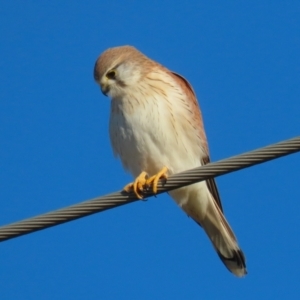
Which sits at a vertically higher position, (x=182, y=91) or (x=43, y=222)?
(x=182, y=91)

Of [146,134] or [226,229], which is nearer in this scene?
[146,134]

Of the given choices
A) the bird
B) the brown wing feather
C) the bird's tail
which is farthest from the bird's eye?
the bird's tail

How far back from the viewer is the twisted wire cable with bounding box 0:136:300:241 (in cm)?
311

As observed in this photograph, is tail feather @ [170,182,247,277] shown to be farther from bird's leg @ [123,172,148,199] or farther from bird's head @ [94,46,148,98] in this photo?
bird's head @ [94,46,148,98]

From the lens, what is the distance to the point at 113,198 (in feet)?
11.2

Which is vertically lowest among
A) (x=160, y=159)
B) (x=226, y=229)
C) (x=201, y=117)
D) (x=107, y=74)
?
(x=226, y=229)

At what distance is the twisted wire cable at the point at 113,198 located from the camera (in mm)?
3107

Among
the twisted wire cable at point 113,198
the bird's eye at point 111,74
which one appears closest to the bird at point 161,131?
the bird's eye at point 111,74

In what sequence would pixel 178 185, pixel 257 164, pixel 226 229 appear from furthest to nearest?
pixel 226 229
pixel 178 185
pixel 257 164

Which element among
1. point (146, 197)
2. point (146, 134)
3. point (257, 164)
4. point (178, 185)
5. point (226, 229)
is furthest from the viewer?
point (226, 229)

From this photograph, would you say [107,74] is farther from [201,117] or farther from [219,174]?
[219,174]

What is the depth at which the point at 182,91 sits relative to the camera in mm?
5285

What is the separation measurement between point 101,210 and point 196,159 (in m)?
2.05

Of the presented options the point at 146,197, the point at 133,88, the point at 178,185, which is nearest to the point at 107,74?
the point at 133,88
